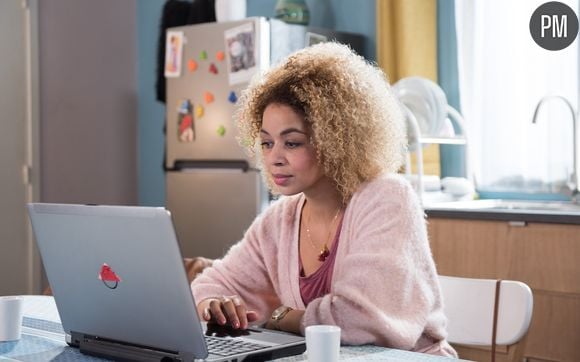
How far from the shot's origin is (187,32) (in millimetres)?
4148

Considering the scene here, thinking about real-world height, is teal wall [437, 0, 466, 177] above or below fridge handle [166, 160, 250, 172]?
above

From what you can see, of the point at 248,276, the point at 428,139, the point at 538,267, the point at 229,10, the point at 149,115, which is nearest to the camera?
the point at 248,276

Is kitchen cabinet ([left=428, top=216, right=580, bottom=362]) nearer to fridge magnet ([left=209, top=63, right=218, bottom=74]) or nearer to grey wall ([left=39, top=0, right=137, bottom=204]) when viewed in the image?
fridge magnet ([left=209, top=63, right=218, bottom=74])

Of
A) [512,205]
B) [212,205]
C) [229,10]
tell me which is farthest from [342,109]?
[229,10]

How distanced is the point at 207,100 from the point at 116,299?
111 inches

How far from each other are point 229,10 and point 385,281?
2874mm

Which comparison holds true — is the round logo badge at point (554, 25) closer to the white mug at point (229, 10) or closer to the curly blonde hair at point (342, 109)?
the white mug at point (229, 10)

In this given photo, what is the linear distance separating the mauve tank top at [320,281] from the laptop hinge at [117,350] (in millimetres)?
479

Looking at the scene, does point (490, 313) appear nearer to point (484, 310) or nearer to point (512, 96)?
point (484, 310)

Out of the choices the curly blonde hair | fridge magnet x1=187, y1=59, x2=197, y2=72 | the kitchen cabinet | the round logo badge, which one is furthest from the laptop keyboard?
fridge magnet x1=187, y1=59, x2=197, y2=72

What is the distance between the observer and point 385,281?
59.9 inches

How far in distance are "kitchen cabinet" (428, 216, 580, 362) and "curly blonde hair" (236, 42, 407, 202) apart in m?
1.29

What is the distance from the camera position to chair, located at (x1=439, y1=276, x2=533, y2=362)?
67.0 inches

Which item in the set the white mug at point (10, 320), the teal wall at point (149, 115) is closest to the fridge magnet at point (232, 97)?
the teal wall at point (149, 115)
